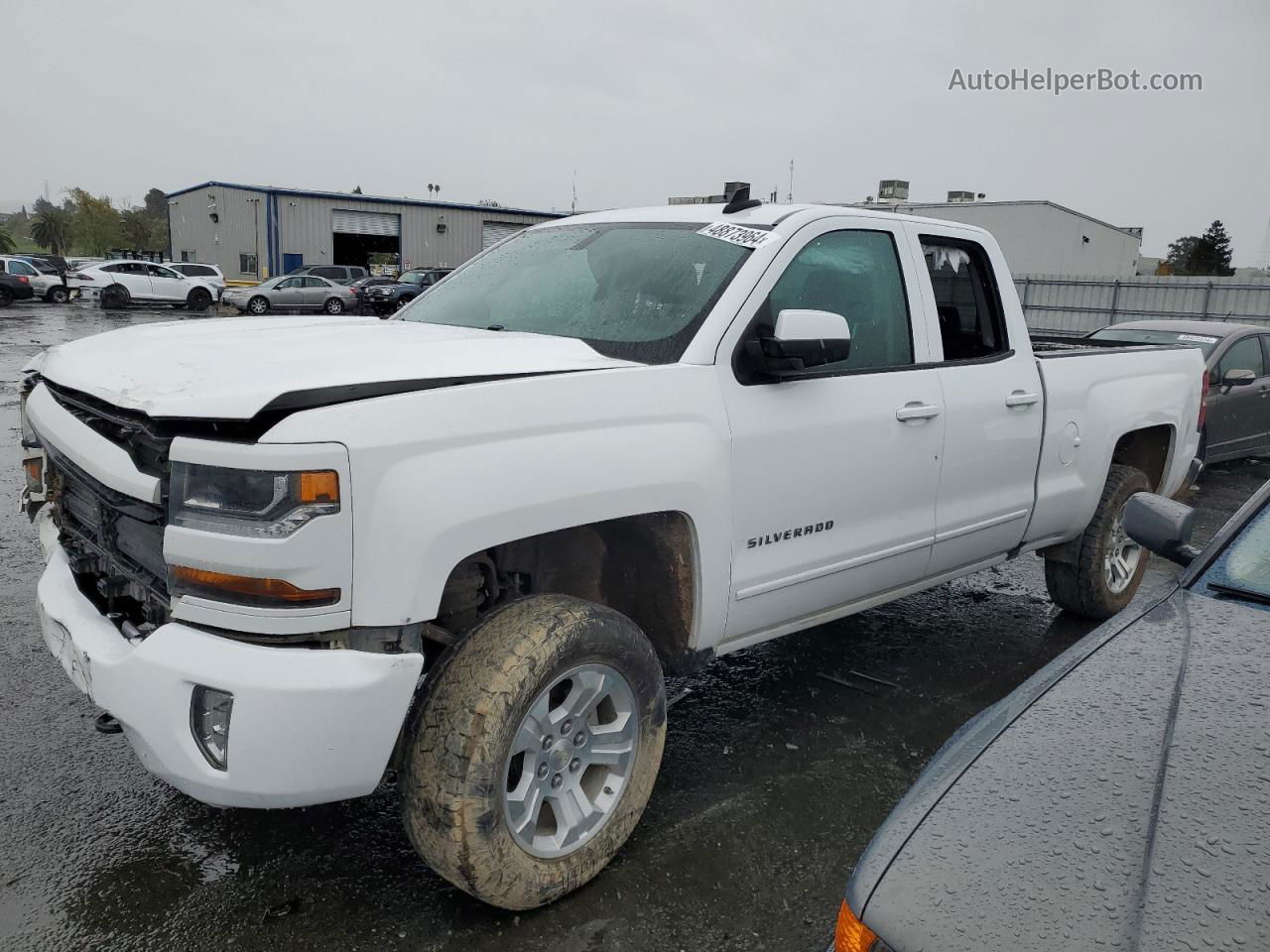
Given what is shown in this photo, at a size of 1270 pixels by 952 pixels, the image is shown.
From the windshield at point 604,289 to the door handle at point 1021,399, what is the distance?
1.49 metres

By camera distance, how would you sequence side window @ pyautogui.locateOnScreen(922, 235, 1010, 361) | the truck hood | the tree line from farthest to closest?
1. the tree line
2. side window @ pyautogui.locateOnScreen(922, 235, 1010, 361)
3. the truck hood

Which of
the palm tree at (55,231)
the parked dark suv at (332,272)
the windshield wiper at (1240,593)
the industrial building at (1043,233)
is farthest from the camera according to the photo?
the palm tree at (55,231)

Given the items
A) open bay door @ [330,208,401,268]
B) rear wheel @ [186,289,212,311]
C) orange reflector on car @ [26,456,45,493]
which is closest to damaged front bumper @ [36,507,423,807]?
orange reflector on car @ [26,456,45,493]

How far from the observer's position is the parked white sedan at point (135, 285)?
100.0 ft

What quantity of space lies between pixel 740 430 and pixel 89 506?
189 centimetres

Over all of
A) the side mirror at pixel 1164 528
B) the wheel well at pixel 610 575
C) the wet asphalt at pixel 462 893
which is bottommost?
the wet asphalt at pixel 462 893

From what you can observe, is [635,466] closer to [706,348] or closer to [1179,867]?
[706,348]

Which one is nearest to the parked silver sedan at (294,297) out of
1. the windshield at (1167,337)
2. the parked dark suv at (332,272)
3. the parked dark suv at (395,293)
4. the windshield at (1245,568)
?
the parked dark suv at (395,293)

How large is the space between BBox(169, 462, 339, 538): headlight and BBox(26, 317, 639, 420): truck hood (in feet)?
0.45

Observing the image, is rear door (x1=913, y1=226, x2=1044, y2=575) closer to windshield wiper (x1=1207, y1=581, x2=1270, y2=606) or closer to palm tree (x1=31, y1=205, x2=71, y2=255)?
windshield wiper (x1=1207, y1=581, x2=1270, y2=606)

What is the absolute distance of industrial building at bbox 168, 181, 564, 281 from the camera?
42.6 m

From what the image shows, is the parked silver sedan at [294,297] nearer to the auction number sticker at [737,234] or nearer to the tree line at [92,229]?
the auction number sticker at [737,234]

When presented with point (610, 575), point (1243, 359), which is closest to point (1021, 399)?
point (610, 575)

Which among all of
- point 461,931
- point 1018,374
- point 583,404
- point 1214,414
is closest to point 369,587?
point 583,404
